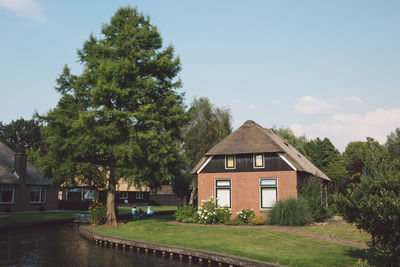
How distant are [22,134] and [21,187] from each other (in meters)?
45.0

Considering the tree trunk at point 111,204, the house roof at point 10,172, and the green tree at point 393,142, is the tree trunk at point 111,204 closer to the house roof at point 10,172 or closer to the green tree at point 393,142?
the house roof at point 10,172

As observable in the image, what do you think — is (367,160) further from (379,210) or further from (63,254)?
(63,254)

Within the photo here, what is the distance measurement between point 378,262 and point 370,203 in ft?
8.79

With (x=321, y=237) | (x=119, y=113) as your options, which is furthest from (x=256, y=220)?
(x=119, y=113)

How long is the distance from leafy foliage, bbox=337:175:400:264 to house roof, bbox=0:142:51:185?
3234 centimetres

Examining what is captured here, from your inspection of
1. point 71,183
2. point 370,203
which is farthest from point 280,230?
point 71,183

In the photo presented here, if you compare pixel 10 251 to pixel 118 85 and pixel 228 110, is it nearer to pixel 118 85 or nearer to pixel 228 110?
pixel 118 85

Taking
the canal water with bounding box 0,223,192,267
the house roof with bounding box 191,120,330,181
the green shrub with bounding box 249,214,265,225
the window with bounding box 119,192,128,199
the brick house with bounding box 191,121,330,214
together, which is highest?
the house roof with bounding box 191,120,330,181

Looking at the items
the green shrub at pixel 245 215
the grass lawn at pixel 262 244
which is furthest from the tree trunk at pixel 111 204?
the green shrub at pixel 245 215

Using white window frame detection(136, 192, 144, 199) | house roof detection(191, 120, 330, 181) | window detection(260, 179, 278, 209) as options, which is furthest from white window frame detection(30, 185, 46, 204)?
window detection(260, 179, 278, 209)

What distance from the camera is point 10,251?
1666cm

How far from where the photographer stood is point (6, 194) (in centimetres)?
3781

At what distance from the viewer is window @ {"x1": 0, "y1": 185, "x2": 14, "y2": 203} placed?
37.3 m

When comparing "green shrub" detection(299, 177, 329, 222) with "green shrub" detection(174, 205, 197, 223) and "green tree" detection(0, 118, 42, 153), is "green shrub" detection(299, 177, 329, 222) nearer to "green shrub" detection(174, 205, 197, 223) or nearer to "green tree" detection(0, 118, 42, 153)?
"green shrub" detection(174, 205, 197, 223)
